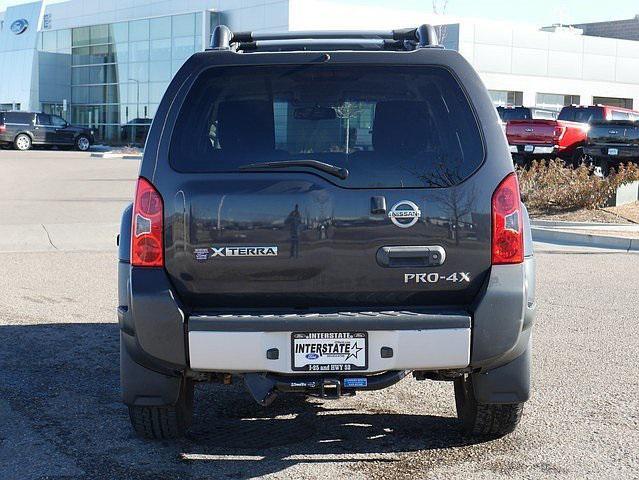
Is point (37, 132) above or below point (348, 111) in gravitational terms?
below

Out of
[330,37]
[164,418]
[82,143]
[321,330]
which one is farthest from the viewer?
[82,143]

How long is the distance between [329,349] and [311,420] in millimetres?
1254

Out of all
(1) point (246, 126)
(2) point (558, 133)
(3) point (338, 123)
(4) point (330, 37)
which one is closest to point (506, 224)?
(3) point (338, 123)

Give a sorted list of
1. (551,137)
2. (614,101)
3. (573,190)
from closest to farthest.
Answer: (573,190) → (551,137) → (614,101)

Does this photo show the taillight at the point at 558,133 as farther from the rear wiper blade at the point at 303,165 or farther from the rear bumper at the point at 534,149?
the rear wiper blade at the point at 303,165

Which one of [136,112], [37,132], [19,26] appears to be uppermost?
[19,26]

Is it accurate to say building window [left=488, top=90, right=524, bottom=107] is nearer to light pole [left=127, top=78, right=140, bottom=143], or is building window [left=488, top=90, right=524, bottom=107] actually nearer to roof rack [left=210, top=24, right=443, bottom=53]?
light pole [left=127, top=78, right=140, bottom=143]

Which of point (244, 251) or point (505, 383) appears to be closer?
point (244, 251)

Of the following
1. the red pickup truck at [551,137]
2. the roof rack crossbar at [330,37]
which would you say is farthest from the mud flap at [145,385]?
the red pickup truck at [551,137]

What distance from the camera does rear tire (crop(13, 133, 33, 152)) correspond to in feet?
147

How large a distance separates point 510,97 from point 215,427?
4458 cm

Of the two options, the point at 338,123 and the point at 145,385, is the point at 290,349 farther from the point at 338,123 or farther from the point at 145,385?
the point at 338,123

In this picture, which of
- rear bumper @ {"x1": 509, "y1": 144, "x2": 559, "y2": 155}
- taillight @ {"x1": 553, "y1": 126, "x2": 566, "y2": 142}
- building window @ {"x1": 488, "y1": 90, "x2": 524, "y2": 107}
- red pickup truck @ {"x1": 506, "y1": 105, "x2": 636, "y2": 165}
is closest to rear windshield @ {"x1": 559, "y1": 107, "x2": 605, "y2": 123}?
red pickup truck @ {"x1": 506, "y1": 105, "x2": 636, "y2": 165}

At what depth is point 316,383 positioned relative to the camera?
4348 millimetres
